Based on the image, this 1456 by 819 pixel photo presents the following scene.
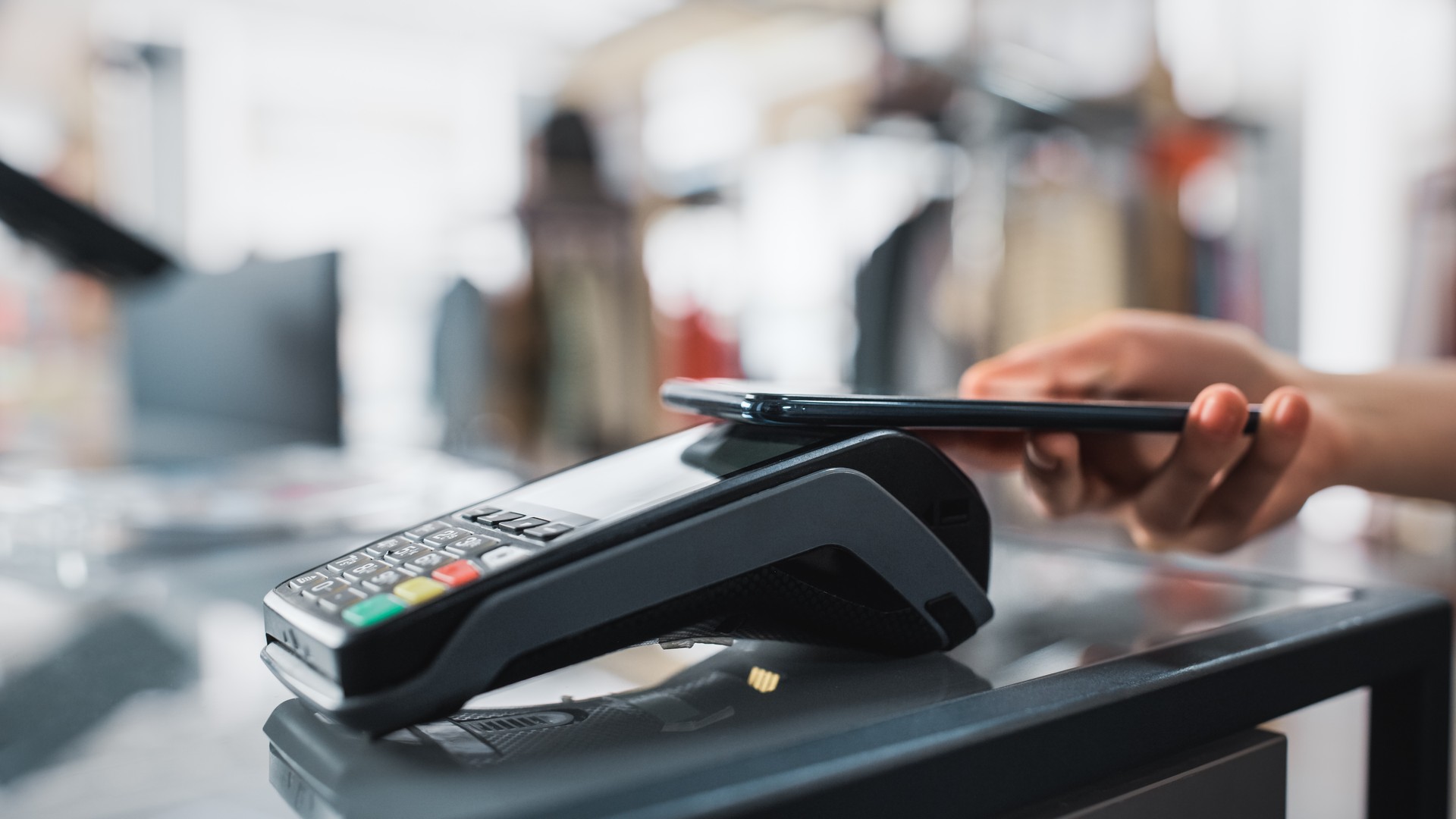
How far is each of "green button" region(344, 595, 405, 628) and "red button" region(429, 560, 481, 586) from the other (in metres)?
0.01

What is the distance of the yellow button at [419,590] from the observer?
0.71 feet

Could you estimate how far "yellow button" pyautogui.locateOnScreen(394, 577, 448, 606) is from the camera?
0.22 m

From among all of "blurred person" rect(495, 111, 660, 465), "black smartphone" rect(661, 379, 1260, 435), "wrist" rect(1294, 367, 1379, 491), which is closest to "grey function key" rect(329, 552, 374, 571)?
"black smartphone" rect(661, 379, 1260, 435)

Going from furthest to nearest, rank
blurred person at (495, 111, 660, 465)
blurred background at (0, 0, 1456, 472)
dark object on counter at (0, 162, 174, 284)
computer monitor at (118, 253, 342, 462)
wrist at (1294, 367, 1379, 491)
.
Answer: blurred person at (495, 111, 660, 465) → blurred background at (0, 0, 1456, 472) → computer monitor at (118, 253, 342, 462) → dark object on counter at (0, 162, 174, 284) → wrist at (1294, 367, 1379, 491)

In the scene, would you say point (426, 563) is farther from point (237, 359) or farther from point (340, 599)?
point (237, 359)

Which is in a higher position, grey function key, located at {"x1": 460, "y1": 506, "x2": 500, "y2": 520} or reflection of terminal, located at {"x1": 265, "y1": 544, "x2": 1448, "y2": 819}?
grey function key, located at {"x1": 460, "y1": 506, "x2": 500, "y2": 520}

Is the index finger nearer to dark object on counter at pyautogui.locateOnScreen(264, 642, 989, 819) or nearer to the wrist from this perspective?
the wrist

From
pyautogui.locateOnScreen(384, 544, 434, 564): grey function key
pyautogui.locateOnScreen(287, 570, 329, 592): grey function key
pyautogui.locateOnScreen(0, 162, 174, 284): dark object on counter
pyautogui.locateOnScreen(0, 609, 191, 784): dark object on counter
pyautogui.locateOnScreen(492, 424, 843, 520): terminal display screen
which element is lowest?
pyautogui.locateOnScreen(0, 609, 191, 784): dark object on counter

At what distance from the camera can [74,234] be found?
0.88 meters

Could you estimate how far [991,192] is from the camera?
72.1 inches

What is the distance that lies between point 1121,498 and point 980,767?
0.25 meters

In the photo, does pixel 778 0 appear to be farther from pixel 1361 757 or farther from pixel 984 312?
pixel 1361 757

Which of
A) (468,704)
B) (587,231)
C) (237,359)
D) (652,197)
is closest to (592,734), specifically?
(468,704)

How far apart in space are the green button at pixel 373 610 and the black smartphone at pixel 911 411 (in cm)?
11
